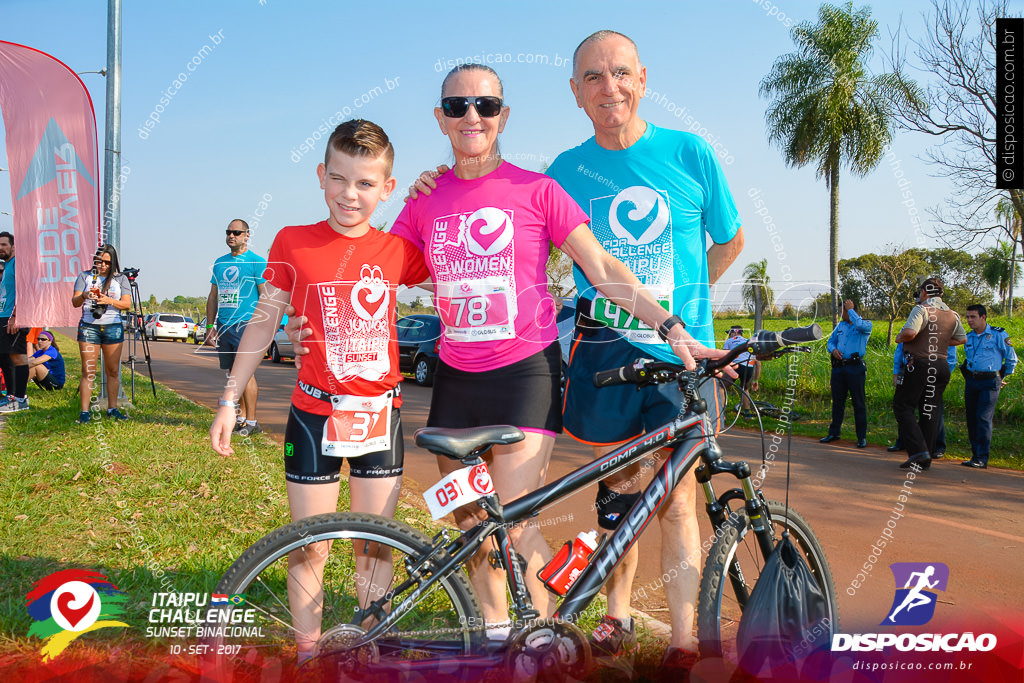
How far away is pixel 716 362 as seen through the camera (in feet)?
7.59

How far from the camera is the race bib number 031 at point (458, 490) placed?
2.22m

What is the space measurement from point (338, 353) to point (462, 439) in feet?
1.87

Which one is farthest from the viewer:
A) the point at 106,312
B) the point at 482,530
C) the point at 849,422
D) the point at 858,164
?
the point at 858,164

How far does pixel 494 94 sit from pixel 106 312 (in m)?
6.81

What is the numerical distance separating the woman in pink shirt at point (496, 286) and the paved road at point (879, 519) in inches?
59.2

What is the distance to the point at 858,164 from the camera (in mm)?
16750

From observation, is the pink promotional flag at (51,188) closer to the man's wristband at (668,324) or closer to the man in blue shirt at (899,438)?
the man's wristband at (668,324)

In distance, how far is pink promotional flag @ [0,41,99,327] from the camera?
7.64 metres

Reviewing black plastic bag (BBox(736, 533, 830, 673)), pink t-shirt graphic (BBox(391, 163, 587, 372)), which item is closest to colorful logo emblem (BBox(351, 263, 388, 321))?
pink t-shirt graphic (BBox(391, 163, 587, 372))

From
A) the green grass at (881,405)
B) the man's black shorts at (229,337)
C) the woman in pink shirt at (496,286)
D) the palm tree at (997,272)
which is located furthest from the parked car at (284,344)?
the palm tree at (997,272)

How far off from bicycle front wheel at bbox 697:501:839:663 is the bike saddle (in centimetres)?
85

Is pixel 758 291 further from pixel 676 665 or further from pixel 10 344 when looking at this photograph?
pixel 10 344

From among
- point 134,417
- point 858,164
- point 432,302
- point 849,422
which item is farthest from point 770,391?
point 432,302

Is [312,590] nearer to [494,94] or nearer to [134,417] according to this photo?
[494,94]
